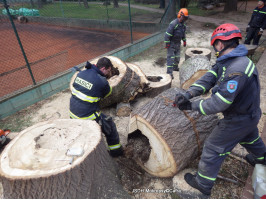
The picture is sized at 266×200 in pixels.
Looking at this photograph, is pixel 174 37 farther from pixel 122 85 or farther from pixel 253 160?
pixel 253 160

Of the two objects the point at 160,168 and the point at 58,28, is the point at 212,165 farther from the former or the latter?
the point at 58,28

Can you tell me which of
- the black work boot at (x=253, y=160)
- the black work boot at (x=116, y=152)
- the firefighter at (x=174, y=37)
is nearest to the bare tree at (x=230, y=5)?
the firefighter at (x=174, y=37)

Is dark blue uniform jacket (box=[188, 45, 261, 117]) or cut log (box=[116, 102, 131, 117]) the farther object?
cut log (box=[116, 102, 131, 117])

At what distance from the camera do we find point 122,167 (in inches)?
120

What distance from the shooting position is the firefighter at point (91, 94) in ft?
9.26

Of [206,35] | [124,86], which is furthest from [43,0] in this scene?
[124,86]

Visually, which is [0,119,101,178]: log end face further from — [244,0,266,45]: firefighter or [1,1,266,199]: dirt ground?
[244,0,266,45]: firefighter

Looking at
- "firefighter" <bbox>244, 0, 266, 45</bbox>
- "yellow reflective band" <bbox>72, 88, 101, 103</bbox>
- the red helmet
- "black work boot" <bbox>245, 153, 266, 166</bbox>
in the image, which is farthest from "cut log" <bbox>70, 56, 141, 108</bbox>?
"firefighter" <bbox>244, 0, 266, 45</bbox>

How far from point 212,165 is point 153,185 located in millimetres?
949

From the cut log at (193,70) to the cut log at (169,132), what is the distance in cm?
190

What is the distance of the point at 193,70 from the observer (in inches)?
181

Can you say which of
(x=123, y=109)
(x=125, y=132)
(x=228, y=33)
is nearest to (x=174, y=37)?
(x=123, y=109)

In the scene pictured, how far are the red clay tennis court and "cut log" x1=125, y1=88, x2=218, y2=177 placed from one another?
4.74 metres

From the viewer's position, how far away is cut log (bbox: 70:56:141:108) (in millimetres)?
4004
